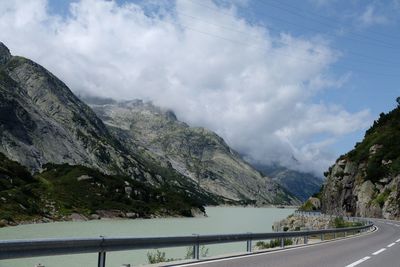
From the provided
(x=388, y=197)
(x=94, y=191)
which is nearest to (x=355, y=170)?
(x=388, y=197)

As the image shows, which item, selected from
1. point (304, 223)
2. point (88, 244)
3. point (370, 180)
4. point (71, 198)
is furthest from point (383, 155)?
point (88, 244)

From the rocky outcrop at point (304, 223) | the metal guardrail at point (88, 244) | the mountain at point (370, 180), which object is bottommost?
the rocky outcrop at point (304, 223)

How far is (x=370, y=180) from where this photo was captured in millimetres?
91000

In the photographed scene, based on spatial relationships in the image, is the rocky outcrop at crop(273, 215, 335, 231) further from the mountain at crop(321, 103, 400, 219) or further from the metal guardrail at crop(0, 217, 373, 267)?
the metal guardrail at crop(0, 217, 373, 267)

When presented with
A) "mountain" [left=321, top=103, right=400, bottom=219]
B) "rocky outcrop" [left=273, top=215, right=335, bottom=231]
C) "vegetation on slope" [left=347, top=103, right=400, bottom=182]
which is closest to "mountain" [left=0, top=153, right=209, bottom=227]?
"rocky outcrop" [left=273, top=215, right=335, bottom=231]

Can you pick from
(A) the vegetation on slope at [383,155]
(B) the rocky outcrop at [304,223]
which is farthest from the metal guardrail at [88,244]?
(A) the vegetation on slope at [383,155]

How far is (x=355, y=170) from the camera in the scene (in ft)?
334

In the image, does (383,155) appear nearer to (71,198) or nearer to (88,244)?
(71,198)

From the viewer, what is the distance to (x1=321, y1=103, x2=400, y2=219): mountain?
270 feet

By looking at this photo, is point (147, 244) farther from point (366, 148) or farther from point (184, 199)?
point (184, 199)

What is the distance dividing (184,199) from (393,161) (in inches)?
4338

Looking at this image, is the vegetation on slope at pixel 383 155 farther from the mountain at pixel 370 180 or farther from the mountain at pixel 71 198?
the mountain at pixel 71 198

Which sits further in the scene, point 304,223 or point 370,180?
point 370,180

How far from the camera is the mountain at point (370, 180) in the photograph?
270 ft
